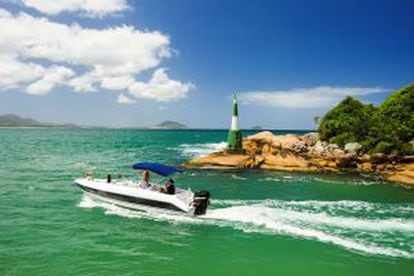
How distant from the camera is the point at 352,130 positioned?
53125 mm

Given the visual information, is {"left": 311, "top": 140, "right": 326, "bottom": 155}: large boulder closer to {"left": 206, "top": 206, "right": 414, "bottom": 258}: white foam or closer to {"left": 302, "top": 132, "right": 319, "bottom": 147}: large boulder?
{"left": 302, "top": 132, "right": 319, "bottom": 147}: large boulder

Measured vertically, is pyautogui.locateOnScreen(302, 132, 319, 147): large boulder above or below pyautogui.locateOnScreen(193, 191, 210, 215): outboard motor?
above

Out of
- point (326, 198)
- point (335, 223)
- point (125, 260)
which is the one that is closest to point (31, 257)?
point (125, 260)

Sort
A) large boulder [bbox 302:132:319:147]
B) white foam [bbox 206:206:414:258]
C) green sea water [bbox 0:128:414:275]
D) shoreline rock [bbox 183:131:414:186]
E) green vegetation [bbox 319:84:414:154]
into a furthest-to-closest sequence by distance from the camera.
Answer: large boulder [bbox 302:132:319:147] → green vegetation [bbox 319:84:414:154] → shoreline rock [bbox 183:131:414:186] → white foam [bbox 206:206:414:258] → green sea water [bbox 0:128:414:275]

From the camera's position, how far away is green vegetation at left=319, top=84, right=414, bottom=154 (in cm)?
4816

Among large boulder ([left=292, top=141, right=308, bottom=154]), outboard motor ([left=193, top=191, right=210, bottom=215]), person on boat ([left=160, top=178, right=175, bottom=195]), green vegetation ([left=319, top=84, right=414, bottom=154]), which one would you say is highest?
green vegetation ([left=319, top=84, right=414, bottom=154])

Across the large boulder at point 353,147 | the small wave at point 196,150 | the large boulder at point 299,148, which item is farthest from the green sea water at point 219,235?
the small wave at point 196,150

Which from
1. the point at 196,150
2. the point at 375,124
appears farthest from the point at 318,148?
the point at 196,150

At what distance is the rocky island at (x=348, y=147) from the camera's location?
45656 millimetres

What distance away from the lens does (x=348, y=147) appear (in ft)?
165

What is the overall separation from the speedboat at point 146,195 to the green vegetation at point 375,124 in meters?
31.1

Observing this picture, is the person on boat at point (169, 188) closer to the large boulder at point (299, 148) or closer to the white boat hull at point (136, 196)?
the white boat hull at point (136, 196)

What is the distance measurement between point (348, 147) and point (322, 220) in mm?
29173

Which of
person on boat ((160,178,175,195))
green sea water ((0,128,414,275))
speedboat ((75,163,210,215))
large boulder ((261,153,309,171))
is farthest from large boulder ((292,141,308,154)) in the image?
person on boat ((160,178,175,195))
